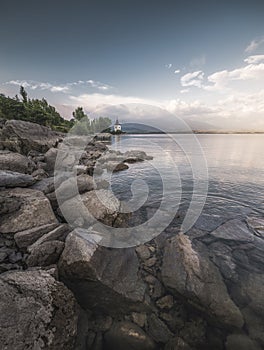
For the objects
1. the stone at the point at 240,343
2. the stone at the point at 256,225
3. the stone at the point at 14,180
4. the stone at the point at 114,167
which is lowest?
the stone at the point at 114,167

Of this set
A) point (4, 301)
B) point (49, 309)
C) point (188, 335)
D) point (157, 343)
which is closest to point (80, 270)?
point (49, 309)

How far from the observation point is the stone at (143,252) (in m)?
4.96

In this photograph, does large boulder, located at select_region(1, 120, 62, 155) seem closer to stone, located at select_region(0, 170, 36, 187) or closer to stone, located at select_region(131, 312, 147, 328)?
stone, located at select_region(0, 170, 36, 187)

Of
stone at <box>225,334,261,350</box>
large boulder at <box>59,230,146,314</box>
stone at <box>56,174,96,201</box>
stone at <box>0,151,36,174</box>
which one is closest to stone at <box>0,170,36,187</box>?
stone at <box>56,174,96,201</box>

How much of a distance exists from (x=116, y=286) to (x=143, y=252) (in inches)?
57.8

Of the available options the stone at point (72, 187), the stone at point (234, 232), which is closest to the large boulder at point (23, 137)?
the stone at point (72, 187)

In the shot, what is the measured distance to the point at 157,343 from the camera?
3211 mm

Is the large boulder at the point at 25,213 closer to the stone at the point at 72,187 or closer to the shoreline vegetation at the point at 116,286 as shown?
the shoreline vegetation at the point at 116,286

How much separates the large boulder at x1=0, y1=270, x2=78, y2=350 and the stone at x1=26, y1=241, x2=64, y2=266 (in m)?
0.81

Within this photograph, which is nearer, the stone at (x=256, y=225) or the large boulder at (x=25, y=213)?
the large boulder at (x=25, y=213)

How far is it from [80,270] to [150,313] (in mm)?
1750

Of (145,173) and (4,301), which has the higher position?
(4,301)

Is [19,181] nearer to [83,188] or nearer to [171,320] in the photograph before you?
[83,188]

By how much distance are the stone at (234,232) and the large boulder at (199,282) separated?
1433mm
